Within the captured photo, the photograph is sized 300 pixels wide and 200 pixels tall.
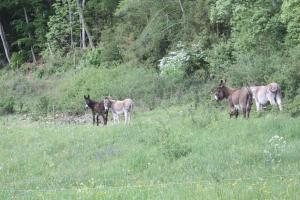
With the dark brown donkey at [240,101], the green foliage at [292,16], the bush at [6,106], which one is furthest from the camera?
the bush at [6,106]

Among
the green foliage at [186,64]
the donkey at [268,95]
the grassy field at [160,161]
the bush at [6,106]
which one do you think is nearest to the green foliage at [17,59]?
the bush at [6,106]

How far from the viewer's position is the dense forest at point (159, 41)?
89.0 ft

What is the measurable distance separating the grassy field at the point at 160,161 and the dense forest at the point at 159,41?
403cm

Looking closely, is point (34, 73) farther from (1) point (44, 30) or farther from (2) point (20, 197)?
(2) point (20, 197)

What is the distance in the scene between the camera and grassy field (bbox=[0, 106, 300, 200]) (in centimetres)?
1150

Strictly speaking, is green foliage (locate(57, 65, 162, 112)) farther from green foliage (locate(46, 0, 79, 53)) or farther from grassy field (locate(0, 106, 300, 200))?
green foliage (locate(46, 0, 79, 53))

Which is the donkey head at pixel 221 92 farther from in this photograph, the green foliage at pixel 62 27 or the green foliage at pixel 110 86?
the green foliage at pixel 62 27

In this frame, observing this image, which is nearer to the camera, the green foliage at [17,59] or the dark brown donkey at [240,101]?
the dark brown donkey at [240,101]

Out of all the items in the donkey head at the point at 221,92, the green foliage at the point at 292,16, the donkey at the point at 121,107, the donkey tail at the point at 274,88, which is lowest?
the donkey at the point at 121,107

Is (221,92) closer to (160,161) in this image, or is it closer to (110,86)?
(160,161)

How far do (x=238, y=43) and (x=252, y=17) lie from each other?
2.74 meters

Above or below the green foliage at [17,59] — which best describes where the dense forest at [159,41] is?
above

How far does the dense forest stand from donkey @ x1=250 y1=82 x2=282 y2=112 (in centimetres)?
65

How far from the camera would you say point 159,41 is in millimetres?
39188
